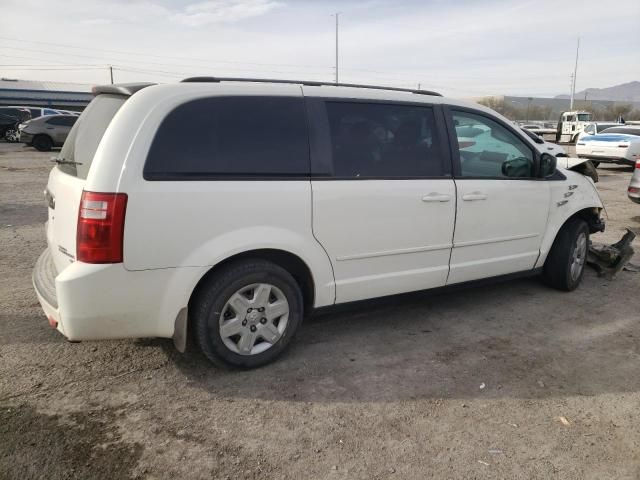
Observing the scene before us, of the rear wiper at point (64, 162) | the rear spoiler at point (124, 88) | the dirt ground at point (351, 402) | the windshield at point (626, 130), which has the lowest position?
the dirt ground at point (351, 402)

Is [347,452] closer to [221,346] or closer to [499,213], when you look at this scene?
[221,346]

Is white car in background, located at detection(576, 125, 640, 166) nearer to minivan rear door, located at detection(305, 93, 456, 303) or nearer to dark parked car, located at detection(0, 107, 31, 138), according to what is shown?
minivan rear door, located at detection(305, 93, 456, 303)

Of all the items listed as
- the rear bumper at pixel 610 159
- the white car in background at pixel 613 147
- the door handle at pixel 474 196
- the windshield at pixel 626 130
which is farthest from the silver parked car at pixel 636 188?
the windshield at pixel 626 130

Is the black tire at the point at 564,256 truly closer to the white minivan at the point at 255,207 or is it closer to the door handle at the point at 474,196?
the white minivan at the point at 255,207

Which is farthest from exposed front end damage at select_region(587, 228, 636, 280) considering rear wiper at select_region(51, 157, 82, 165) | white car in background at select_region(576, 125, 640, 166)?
white car in background at select_region(576, 125, 640, 166)

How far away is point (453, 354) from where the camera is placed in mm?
3797

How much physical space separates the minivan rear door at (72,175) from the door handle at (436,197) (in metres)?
2.15

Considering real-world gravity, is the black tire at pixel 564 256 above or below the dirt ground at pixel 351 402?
above

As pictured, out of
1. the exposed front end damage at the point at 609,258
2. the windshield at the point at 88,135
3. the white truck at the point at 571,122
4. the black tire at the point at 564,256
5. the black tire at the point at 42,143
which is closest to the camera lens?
the windshield at the point at 88,135

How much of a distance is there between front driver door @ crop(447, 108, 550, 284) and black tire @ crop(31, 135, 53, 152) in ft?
67.8

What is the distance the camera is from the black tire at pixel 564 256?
500cm

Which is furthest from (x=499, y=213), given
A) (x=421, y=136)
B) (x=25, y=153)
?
(x=25, y=153)

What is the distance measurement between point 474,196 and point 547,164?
0.93 metres

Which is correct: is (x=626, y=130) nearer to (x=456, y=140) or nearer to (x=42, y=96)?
(x=456, y=140)
